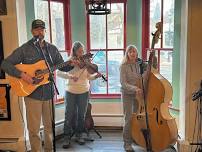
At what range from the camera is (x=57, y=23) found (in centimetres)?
447

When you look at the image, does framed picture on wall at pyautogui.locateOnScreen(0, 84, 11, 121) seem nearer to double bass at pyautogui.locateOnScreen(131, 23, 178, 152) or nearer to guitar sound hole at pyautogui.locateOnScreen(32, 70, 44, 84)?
guitar sound hole at pyautogui.locateOnScreen(32, 70, 44, 84)

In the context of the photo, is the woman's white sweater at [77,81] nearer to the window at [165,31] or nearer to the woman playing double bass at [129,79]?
the woman playing double bass at [129,79]

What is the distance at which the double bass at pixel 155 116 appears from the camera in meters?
3.20

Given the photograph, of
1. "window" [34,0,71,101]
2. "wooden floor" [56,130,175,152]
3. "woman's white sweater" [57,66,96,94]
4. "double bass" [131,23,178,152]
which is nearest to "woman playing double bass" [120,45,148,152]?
"double bass" [131,23,178,152]

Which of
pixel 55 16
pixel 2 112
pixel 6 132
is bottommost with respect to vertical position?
pixel 6 132

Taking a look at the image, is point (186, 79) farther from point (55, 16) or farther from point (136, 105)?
point (55, 16)

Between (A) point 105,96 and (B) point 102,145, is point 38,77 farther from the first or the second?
(A) point 105,96

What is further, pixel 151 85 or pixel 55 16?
pixel 55 16

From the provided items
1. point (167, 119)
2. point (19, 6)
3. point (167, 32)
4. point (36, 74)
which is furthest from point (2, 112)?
point (167, 32)

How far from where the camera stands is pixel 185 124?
348 cm

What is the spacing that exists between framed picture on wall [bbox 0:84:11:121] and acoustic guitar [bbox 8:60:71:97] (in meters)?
0.59

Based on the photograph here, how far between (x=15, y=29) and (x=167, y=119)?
2.13 meters

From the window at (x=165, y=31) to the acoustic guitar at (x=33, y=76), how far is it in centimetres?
180

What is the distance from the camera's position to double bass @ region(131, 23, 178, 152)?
10.5 ft
